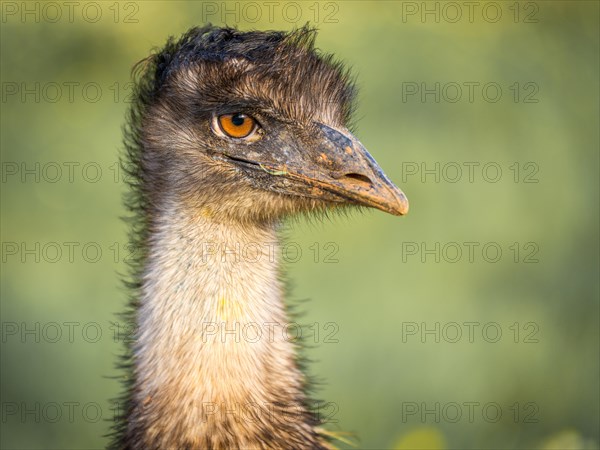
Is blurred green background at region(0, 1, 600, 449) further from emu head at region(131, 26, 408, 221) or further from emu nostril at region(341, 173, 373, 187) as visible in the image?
emu nostril at region(341, 173, 373, 187)

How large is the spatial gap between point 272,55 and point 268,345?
2.73 ft

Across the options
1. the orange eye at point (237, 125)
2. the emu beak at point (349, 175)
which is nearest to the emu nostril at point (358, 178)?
the emu beak at point (349, 175)

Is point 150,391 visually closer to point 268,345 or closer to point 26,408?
point 268,345

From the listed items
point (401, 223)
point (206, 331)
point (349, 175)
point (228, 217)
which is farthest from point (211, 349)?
point (401, 223)

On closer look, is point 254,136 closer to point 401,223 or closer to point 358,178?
point 358,178

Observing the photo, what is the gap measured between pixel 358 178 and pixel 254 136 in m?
0.34

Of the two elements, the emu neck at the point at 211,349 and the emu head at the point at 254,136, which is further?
the emu head at the point at 254,136

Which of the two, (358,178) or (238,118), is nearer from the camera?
(358,178)

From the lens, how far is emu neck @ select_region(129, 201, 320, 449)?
270cm

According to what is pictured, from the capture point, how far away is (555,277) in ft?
18.9

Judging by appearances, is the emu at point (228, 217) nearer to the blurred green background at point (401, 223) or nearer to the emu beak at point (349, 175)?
the emu beak at point (349, 175)

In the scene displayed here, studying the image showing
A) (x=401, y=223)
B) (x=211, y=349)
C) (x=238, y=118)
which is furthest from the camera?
(x=401, y=223)

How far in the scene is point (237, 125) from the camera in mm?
2893

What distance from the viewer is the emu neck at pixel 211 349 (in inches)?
106
